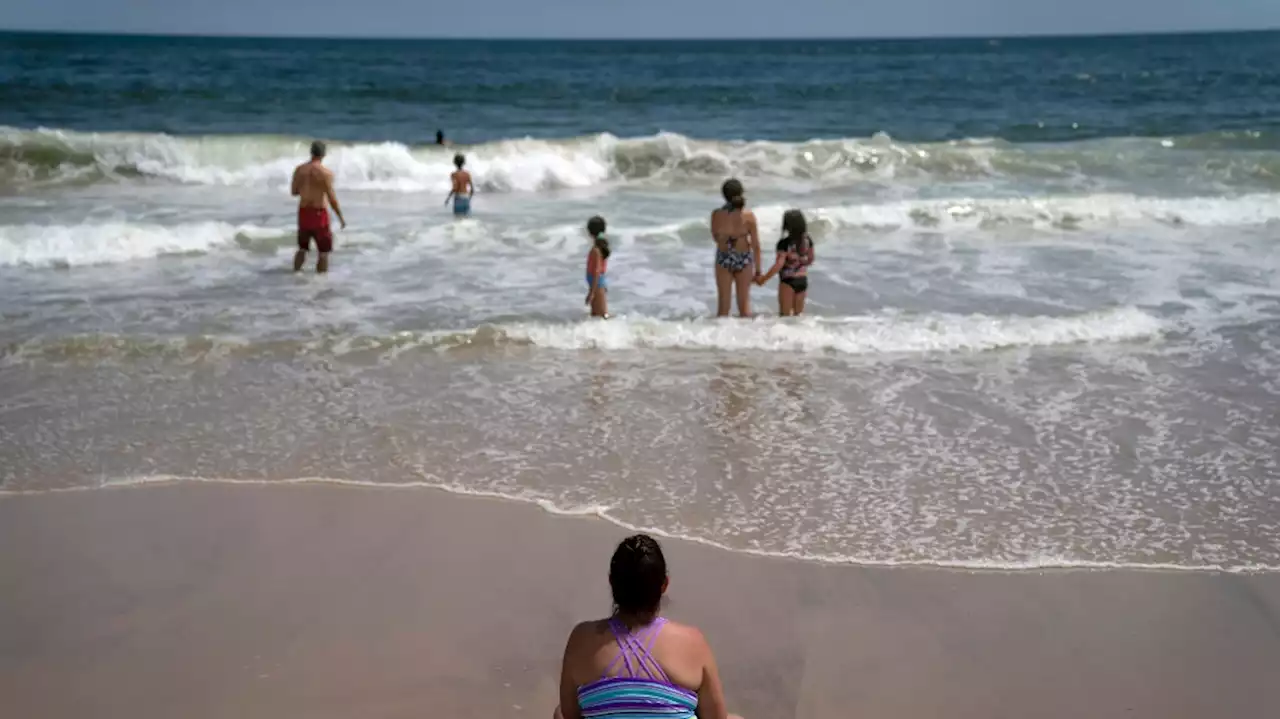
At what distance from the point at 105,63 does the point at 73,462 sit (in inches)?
1976

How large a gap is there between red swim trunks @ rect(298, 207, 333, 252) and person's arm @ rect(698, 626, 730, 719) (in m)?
9.82

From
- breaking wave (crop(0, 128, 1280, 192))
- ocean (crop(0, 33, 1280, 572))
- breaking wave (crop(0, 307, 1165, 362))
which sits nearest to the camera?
ocean (crop(0, 33, 1280, 572))

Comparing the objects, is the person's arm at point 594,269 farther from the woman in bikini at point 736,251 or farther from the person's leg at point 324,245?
the person's leg at point 324,245

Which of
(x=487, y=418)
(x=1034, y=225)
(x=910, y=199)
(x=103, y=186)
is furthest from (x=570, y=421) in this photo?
(x=103, y=186)

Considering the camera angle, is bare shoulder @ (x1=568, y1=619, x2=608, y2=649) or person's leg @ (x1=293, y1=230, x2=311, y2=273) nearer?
bare shoulder @ (x1=568, y1=619, x2=608, y2=649)

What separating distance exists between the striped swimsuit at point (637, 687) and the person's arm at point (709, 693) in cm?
7

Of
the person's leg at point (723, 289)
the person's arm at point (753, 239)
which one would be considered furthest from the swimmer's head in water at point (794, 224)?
the person's leg at point (723, 289)

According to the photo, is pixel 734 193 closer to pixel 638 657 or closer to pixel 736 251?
pixel 736 251

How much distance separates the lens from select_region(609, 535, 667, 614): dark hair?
2.94 m

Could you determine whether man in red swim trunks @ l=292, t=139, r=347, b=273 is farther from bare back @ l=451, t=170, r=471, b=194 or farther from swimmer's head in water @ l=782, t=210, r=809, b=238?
swimmer's head in water @ l=782, t=210, r=809, b=238

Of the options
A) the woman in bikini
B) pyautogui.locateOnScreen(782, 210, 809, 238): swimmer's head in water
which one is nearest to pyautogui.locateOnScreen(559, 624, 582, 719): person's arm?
pyautogui.locateOnScreen(782, 210, 809, 238): swimmer's head in water

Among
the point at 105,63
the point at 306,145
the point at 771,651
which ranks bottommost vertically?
the point at 771,651

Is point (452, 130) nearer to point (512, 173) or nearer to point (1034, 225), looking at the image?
point (512, 173)

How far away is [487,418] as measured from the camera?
7.23m
